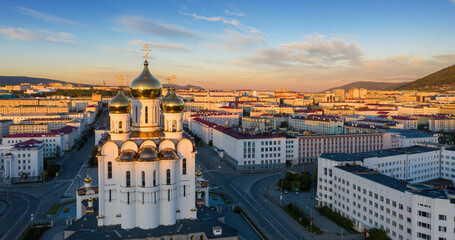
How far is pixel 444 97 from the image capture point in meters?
164

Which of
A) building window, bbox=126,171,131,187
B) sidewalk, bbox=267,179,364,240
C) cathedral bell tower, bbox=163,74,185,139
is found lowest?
sidewalk, bbox=267,179,364,240

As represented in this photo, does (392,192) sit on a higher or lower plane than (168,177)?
lower

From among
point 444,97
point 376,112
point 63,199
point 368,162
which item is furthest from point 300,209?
point 444,97

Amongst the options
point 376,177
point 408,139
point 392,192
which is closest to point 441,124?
point 408,139

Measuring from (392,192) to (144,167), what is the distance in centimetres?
1807

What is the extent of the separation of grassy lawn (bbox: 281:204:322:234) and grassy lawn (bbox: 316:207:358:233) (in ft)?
7.32

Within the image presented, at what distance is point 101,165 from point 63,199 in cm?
1647

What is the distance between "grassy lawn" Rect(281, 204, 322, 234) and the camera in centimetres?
2966

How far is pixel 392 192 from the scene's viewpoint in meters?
26.3

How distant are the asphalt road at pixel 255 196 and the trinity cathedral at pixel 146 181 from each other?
6.67 metres

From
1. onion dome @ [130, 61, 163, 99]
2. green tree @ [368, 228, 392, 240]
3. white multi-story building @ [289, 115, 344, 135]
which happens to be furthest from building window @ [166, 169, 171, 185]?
white multi-story building @ [289, 115, 344, 135]

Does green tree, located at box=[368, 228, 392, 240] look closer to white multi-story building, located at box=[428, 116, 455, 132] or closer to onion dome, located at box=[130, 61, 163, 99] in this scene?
onion dome, located at box=[130, 61, 163, 99]

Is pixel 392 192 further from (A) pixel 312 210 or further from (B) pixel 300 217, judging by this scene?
(A) pixel 312 210

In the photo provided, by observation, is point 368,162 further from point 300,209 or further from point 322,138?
point 322,138
